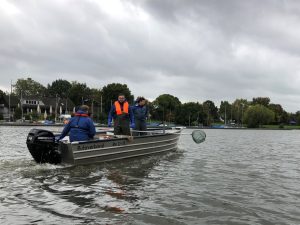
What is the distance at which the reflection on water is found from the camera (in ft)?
22.8

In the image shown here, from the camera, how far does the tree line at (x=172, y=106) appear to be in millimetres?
126250

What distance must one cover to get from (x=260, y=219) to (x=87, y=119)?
24.1 feet

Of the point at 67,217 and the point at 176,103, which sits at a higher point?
the point at 176,103

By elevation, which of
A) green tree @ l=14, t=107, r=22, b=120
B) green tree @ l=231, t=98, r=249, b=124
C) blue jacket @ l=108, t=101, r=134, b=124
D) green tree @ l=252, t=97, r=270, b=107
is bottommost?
blue jacket @ l=108, t=101, r=134, b=124

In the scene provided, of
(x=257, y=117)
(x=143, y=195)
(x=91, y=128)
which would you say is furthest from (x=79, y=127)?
(x=257, y=117)

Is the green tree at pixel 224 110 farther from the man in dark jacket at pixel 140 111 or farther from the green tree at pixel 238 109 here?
the man in dark jacket at pixel 140 111

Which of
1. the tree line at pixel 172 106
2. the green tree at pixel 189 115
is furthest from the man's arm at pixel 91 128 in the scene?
the green tree at pixel 189 115

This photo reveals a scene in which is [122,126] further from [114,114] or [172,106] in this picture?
[172,106]

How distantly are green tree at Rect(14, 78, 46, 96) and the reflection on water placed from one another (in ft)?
522

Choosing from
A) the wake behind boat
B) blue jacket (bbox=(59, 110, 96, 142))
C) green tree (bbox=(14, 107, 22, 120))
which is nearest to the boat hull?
the wake behind boat

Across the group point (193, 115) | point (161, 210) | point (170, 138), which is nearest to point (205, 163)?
point (170, 138)

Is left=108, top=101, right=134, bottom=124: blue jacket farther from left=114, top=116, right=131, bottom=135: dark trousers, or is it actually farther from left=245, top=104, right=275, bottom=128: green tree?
left=245, top=104, right=275, bottom=128: green tree

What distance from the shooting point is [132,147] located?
1562 centimetres

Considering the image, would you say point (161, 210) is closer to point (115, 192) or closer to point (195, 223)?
point (195, 223)
